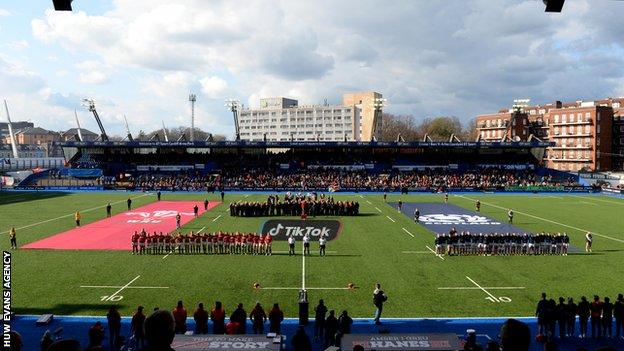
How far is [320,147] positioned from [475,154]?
2271 cm

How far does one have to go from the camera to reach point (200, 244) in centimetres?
2405

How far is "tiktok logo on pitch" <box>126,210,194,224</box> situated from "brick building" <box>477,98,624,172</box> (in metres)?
58.6

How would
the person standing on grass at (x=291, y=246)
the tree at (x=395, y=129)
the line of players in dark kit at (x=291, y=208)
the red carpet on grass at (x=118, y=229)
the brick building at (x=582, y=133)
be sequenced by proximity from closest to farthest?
the person standing on grass at (x=291, y=246) → the red carpet on grass at (x=118, y=229) → the line of players in dark kit at (x=291, y=208) → the brick building at (x=582, y=133) → the tree at (x=395, y=129)

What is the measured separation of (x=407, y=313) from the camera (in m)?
15.4

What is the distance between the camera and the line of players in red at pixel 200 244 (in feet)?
78.6

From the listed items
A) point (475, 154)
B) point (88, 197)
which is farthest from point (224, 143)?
point (475, 154)

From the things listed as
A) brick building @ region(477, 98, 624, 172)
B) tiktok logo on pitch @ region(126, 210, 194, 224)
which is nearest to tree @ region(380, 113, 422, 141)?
brick building @ region(477, 98, 624, 172)

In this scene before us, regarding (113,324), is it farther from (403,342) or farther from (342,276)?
(342,276)

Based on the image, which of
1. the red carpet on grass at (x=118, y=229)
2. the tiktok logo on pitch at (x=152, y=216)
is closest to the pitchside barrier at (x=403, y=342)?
the red carpet on grass at (x=118, y=229)

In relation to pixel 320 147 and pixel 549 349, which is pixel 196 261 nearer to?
pixel 549 349

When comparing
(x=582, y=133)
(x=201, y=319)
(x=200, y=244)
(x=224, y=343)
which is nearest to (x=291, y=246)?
(x=200, y=244)

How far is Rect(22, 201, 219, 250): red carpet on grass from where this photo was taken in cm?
2597

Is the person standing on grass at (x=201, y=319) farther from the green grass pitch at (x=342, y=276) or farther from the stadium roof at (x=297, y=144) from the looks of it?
the stadium roof at (x=297, y=144)

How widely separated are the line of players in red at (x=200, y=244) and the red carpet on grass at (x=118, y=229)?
1758 mm
